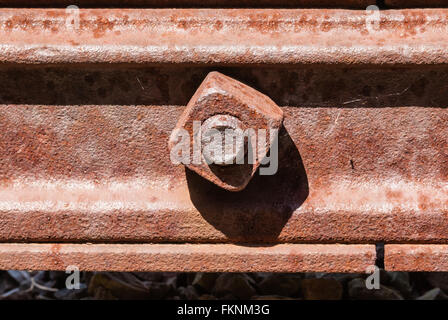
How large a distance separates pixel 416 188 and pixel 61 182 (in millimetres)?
960

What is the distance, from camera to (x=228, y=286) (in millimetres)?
2328

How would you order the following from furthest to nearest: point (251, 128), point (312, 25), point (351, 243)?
point (351, 243) < point (312, 25) < point (251, 128)

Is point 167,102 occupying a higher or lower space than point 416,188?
higher

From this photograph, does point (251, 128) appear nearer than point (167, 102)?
Yes

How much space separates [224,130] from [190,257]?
0.42 m

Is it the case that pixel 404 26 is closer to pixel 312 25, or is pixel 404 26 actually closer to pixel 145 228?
pixel 312 25

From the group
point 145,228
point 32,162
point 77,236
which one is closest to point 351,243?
point 145,228

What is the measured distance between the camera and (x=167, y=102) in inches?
56.1
